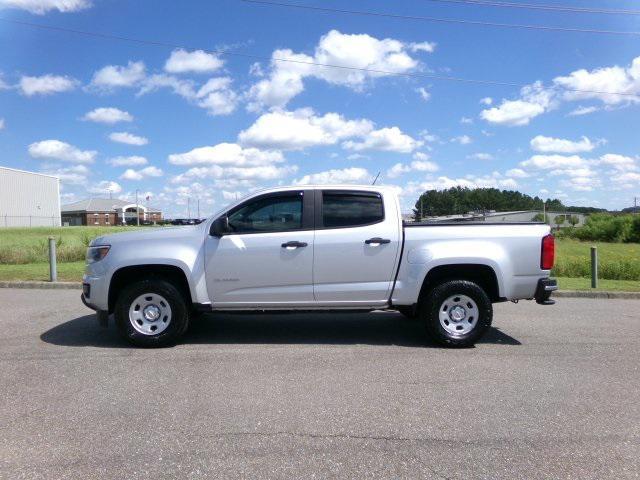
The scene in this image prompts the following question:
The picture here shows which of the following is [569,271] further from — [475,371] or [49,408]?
[49,408]

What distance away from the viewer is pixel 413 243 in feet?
21.4

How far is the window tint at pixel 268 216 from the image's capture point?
655cm

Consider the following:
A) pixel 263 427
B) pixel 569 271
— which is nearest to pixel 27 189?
pixel 569 271

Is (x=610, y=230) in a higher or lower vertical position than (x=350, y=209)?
lower

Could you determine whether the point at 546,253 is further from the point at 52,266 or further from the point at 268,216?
the point at 52,266

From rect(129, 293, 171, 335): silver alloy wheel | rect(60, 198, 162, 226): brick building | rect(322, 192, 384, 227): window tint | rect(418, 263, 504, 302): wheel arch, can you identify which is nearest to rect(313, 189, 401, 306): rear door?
rect(322, 192, 384, 227): window tint

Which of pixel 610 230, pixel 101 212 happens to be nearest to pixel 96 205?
pixel 101 212

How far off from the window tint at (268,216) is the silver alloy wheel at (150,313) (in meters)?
1.26

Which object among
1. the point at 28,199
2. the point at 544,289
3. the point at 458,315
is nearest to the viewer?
the point at 544,289

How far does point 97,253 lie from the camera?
6617 millimetres

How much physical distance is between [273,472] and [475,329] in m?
3.81

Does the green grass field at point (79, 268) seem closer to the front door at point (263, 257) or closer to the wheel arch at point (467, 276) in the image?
the wheel arch at point (467, 276)

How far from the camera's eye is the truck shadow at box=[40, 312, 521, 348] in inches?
272

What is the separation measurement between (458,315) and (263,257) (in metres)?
2.44
